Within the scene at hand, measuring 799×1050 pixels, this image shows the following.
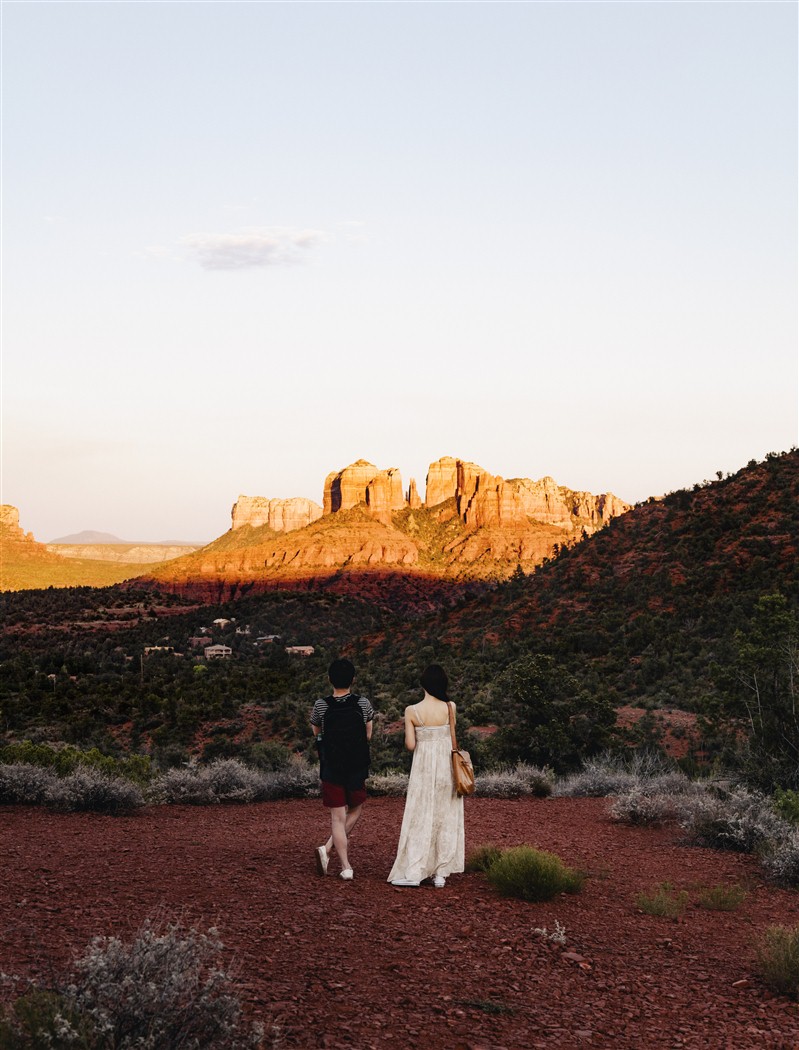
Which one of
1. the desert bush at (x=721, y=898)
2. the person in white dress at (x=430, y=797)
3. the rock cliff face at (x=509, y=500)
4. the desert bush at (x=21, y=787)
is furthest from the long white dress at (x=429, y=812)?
the rock cliff face at (x=509, y=500)

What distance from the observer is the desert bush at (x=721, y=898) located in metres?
7.76

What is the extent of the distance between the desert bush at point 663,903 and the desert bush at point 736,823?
211 centimetres

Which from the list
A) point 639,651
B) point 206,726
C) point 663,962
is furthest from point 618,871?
point 206,726

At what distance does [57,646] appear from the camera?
62.9 m

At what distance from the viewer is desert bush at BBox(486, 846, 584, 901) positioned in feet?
24.8

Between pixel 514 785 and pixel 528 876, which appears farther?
pixel 514 785

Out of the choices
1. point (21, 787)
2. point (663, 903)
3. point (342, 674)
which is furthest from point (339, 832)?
point (21, 787)

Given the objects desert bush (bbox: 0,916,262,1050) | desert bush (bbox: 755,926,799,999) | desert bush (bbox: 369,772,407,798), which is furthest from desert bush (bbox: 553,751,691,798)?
desert bush (bbox: 0,916,262,1050)

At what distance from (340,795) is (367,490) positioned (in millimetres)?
117191

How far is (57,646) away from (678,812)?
190 feet

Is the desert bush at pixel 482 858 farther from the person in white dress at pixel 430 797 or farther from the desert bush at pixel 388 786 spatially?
the desert bush at pixel 388 786

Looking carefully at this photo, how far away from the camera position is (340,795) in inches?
308

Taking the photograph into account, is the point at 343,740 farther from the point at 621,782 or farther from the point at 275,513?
the point at 275,513

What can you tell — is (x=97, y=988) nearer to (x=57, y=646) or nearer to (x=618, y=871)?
(x=618, y=871)
